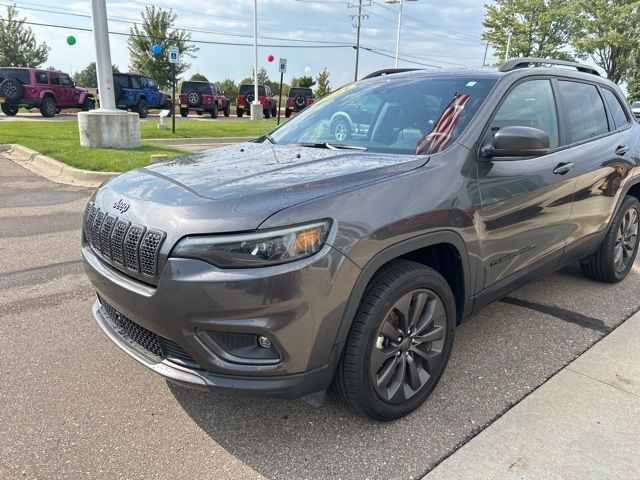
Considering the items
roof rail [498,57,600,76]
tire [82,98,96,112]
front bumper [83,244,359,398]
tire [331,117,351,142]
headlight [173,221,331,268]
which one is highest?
roof rail [498,57,600,76]

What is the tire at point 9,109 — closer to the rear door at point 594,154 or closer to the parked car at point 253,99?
the parked car at point 253,99

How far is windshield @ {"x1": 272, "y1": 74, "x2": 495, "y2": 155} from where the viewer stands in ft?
9.25

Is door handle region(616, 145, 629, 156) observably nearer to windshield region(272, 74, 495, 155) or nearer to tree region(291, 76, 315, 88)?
windshield region(272, 74, 495, 155)

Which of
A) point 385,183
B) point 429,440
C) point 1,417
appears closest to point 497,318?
point 429,440

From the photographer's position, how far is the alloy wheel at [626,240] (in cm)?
434

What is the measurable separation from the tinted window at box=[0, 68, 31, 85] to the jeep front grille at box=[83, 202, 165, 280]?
21803 mm

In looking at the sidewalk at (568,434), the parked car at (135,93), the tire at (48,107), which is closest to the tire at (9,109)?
the tire at (48,107)

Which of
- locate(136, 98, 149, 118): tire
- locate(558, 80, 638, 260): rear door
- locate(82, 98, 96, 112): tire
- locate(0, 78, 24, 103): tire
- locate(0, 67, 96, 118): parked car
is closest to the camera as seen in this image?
locate(558, 80, 638, 260): rear door

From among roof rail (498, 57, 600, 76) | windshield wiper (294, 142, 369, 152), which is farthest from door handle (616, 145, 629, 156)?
windshield wiper (294, 142, 369, 152)

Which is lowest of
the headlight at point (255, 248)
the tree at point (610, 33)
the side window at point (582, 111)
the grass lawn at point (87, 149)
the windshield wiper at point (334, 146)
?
the grass lawn at point (87, 149)

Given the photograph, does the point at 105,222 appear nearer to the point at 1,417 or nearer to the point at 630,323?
the point at 1,417

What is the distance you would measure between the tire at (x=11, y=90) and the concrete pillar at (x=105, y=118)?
1249cm

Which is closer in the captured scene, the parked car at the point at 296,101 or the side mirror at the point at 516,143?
the side mirror at the point at 516,143

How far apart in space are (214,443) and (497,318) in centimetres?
230
